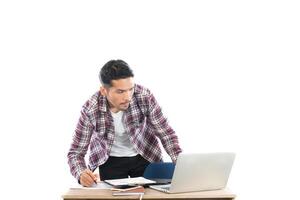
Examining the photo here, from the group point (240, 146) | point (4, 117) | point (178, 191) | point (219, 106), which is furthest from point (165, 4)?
point (178, 191)

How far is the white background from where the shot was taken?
383cm

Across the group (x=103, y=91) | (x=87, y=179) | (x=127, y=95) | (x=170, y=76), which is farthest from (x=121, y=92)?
(x=170, y=76)

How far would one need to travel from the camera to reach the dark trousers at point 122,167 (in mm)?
3074

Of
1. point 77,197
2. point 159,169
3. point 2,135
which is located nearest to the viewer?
point 77,197

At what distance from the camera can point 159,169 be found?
112 inches

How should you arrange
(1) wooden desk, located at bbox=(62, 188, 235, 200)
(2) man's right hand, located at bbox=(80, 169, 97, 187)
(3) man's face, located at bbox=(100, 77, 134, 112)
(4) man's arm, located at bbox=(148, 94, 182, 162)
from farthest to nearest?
(4) man's arm, located at bbox=(148, 94, 182, 162) → (3) man's face, located at bbox=(100, 77, 134, 112) → (2) man's right hand, located at bbox=(80, 169, 97, 187) → (1) wooden desk, located at bbox=(62, 188, 235, 200)

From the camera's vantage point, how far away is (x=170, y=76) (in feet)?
12.8

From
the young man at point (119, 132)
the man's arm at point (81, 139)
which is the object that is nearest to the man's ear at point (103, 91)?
the young man at point (119, 132)

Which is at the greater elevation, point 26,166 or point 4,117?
point 4,117

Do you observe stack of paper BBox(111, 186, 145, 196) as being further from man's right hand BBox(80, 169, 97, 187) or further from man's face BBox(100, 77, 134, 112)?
man's face BBox(100, 77, 134, 112)

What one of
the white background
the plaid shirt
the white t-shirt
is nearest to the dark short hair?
the plaid shirt

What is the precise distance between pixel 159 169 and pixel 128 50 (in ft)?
4.17

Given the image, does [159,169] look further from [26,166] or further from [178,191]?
[26,166]

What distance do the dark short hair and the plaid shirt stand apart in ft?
0.63
